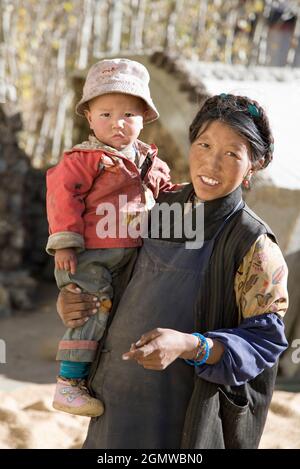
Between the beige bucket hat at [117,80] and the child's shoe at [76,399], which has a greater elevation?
the beige bucket hat at [117,80]

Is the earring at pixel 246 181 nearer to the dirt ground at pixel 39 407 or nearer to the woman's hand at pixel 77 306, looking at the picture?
the woman's hand at pixel 77 306

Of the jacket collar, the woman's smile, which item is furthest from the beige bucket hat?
the woman's smile

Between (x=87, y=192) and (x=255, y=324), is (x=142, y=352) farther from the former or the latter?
(x=87, y=192)

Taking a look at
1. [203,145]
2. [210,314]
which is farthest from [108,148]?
[210,314]

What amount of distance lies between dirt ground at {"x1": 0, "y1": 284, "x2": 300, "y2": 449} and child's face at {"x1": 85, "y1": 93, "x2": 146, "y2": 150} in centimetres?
206

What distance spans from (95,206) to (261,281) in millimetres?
550

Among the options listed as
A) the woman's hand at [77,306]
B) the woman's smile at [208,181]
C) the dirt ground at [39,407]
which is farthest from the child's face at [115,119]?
the dirt ground at [39,407]

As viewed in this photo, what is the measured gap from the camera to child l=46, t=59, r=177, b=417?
2.08m

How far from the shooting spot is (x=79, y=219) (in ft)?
6.79

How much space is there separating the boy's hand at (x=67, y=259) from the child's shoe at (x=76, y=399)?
0.33 m

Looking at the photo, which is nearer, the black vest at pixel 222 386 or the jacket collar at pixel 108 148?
the black vest at pixel 222 386

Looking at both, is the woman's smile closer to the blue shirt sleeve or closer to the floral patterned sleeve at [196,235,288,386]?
the floral patterned sleeve at [196,235,288,386]

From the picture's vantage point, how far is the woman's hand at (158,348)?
1702 millimetres

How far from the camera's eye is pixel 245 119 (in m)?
1.92
